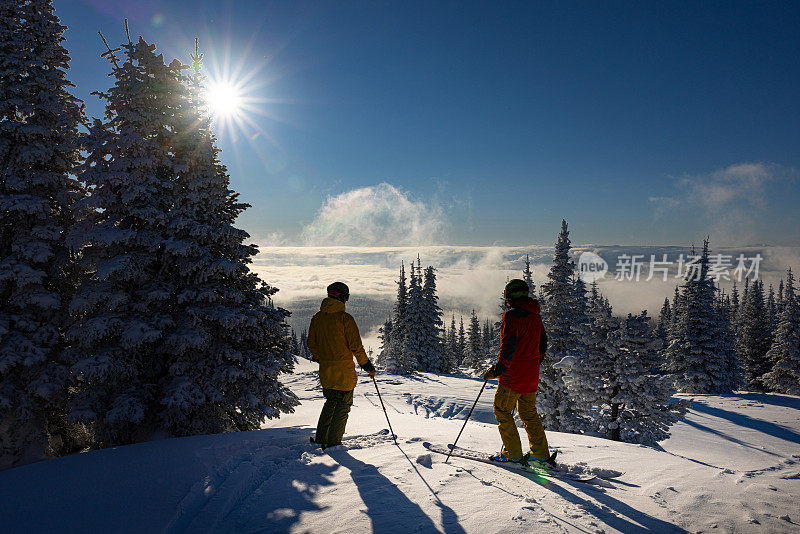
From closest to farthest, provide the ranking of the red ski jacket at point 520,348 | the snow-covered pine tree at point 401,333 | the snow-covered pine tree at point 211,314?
the red ski jacket at point 520,348
the snow-covered pine tree at point 211,314
the snow-covered pine tree at point 401,333

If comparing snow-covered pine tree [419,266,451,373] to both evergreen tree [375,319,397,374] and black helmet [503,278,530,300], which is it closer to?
evergreen tree [375,319,397,374]

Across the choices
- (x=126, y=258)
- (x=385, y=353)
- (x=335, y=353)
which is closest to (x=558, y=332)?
(x=335, y=353)

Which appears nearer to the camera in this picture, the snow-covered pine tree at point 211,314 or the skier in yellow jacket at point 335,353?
the skier in yellow jacket at point 335,353

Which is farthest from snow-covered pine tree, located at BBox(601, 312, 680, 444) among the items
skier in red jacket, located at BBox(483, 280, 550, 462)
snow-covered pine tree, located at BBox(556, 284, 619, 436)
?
skier in red jacket, located at BBox(483, 280, 550, 462)

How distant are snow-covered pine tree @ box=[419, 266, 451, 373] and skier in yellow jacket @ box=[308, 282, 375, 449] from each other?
35.1m

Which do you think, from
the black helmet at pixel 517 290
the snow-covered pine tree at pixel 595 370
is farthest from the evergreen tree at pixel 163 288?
the snow-covered pine tree at pixel 595 370

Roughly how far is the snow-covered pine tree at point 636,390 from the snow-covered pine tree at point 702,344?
962 inches

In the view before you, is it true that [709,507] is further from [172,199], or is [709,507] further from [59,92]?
[59,92]

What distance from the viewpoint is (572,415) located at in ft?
58.5

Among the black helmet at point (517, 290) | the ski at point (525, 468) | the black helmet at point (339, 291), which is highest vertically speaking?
the black helmet at point (517, 290)

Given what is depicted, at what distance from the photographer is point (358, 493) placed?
4098 mm

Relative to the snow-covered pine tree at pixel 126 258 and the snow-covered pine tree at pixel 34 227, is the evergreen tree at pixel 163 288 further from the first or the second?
the snow-covered pine tree at pixel 34 227

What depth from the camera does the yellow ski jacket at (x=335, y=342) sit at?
5.86 metres

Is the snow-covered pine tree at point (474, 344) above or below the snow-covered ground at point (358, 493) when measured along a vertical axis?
below
